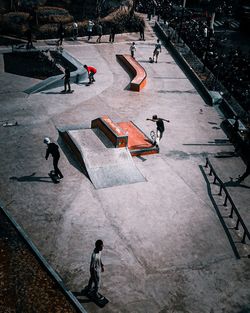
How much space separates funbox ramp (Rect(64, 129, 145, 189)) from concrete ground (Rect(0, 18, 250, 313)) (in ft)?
1.33

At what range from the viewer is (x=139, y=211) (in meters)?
14.2

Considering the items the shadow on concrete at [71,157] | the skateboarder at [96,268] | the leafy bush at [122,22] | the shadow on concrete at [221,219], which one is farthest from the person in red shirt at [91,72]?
the skateboarder at [96,268]

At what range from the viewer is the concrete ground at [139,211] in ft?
A: 36.3

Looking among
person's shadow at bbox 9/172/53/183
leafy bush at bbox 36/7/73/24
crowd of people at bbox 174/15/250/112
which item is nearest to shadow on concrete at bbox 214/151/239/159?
crowd of people at bbox 174/15/250/112

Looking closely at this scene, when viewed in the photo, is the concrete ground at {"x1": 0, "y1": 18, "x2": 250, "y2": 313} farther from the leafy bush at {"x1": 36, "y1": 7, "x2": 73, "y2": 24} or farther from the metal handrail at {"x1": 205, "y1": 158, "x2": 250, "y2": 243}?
the leafy bush at {"x1": 36, "y1": 7, "x2": 73, "y2": 24}

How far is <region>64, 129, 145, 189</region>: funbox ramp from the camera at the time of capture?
15914 mm

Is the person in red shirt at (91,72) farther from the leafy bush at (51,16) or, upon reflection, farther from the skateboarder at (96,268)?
the skateboarder at (96,268)

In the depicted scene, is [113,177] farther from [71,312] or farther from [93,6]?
[93,6]

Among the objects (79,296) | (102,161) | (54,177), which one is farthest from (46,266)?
(102,161)

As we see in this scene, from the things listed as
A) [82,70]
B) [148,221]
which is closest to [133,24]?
[82,70]

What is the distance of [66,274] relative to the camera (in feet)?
36.8

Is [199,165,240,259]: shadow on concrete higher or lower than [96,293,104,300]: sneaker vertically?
lower

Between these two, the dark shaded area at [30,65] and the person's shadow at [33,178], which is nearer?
the person's shadow at [33,178]

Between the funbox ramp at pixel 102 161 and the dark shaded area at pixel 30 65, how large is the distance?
11467mm
